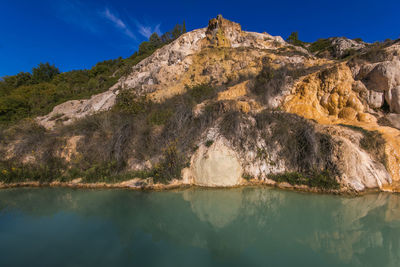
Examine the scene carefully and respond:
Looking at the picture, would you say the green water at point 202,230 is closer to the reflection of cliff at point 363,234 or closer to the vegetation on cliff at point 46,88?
the reflection of cliff at point 363,234

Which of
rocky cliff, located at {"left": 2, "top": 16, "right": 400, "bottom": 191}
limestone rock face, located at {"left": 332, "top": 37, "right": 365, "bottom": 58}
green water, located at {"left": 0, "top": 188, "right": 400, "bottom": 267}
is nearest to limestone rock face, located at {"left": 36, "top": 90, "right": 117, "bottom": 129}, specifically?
rocky cliff, located at {"left": 2, "top": 16, "right": 400, "bottom": 191}

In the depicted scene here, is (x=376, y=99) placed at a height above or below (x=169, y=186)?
above

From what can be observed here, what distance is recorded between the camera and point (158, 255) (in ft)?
12.0

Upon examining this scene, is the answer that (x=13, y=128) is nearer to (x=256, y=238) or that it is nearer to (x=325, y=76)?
(x=256, y=238)

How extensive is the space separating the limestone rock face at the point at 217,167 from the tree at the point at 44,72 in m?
45.8

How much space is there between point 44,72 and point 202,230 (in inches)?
2036

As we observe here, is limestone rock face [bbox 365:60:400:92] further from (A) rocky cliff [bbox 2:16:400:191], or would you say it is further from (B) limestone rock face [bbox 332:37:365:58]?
(B) limestone rock face [bbox 332:37:365:58]

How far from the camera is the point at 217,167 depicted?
24.6ft

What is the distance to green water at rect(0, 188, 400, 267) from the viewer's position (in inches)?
140

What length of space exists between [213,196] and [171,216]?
206cm

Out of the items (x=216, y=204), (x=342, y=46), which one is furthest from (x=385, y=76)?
(x=342, y=46)

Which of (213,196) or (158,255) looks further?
(213,196)

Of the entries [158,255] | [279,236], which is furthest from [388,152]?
[158,255]

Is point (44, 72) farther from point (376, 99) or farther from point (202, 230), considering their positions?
point (376, 99)
